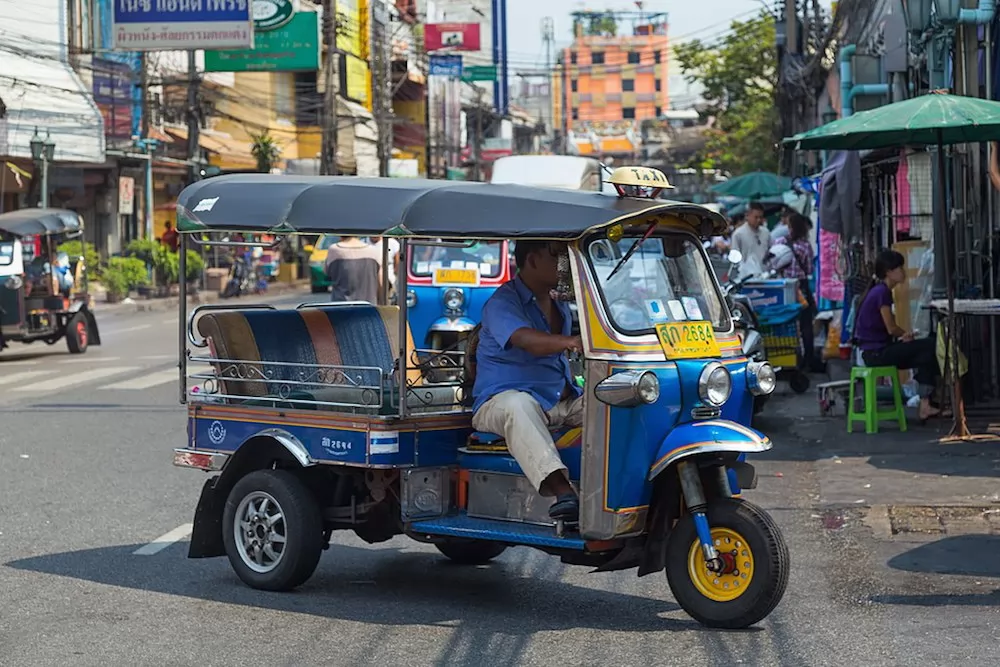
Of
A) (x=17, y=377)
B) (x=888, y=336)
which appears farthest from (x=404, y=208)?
(x=17, y=377)

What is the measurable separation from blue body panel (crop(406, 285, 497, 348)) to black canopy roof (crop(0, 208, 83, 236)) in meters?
7.02

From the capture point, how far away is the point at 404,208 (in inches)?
266

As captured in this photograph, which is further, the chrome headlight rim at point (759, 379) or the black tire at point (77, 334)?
→ the black tire at point (77, 334)

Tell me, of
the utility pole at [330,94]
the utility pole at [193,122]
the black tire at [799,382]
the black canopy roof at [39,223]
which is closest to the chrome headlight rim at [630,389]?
the black tire at [799,382]

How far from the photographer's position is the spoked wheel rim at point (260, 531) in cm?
723

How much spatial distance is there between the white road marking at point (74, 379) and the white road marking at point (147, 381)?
45 centimetres

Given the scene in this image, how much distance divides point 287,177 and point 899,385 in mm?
6909

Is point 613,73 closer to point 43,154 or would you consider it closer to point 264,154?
point 264,154

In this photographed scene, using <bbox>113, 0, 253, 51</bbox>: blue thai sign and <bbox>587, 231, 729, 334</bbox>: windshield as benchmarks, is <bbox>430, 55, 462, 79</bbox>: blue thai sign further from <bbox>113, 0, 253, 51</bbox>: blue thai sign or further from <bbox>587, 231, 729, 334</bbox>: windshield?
<bbox>587, 231, 729, 334</bbox>: windshield

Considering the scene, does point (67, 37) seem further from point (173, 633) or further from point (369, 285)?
point (173, 633)

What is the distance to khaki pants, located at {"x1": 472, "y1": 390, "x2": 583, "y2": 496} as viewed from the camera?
6.48 meters

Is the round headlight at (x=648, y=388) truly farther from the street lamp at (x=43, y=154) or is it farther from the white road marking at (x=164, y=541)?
the street lamp at (x=43, y=154)

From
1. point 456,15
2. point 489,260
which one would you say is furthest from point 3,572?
point 456,15

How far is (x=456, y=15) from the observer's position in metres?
90.5
